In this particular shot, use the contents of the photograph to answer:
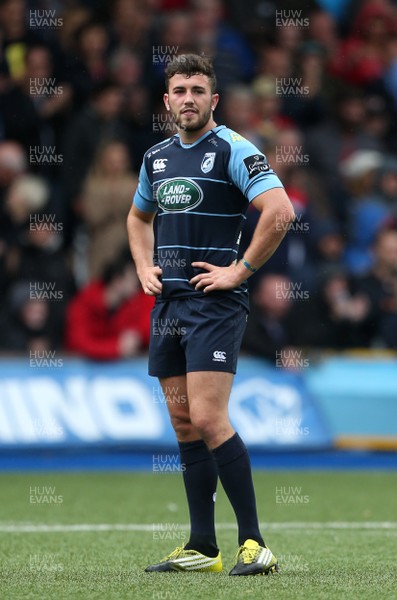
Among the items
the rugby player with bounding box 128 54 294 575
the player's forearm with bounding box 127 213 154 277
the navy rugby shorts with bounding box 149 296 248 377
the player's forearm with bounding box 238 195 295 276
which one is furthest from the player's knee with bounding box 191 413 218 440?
the player's forearm with bounding box 127 213 154 277

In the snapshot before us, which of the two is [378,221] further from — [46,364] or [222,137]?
[222,137]

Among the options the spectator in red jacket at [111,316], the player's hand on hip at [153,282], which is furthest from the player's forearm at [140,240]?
the spectator in red jacket at [111,316]

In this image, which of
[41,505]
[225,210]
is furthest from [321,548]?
[41,505]

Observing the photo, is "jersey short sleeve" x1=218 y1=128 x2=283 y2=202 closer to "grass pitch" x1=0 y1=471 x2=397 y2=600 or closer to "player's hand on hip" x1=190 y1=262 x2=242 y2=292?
"player's hand on hip" x1=190 y1=262 x2=242 y2=292

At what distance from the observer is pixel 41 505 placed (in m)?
9.17

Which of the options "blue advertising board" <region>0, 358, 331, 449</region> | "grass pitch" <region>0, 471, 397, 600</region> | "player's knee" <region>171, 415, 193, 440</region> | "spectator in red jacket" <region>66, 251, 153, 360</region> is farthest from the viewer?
"spectator in red jacket" <region>66, 251, 153, 360</region>

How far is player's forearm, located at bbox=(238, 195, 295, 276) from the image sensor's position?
586cm

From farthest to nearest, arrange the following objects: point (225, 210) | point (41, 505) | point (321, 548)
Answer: point (41, 505)
point (321, 548)
point (225, 210)

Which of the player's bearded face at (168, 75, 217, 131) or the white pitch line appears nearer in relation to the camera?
the player's bearded face at (168, 75, 217, 131)

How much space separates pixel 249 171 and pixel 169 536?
2.57 metres

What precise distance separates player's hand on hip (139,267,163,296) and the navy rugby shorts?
8cm

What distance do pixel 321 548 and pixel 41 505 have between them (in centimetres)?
273

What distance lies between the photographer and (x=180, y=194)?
19.9ft

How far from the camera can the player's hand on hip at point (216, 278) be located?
598cm
